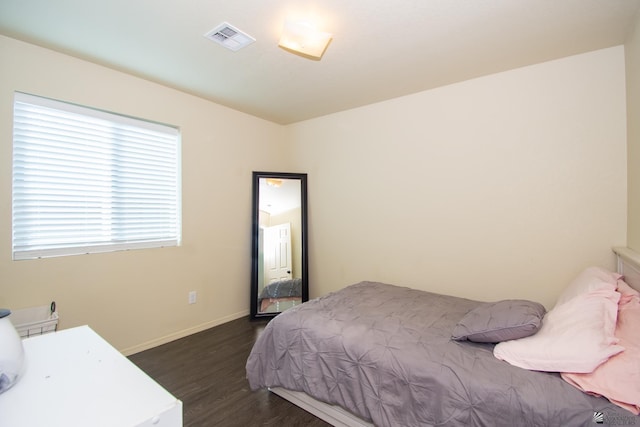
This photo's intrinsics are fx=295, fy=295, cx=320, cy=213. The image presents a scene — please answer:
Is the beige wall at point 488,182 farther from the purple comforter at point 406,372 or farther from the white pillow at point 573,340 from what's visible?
the white pillow at point 573,340

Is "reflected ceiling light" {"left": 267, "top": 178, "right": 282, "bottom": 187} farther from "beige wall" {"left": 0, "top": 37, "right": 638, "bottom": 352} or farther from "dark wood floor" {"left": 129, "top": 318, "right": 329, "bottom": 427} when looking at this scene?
"dark wood floor" {"left": 129, "top": 318, "right": 329, "bottom": 427}

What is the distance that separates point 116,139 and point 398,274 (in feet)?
9.83

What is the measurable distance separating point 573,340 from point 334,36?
217 cm

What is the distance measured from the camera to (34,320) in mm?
2135

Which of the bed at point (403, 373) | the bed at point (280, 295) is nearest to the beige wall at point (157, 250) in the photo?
the bed at point (280, 295)

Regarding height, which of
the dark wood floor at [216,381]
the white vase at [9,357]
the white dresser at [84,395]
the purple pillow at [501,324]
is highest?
the white vase at [9,357]

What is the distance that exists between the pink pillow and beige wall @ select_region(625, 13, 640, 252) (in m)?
0.97

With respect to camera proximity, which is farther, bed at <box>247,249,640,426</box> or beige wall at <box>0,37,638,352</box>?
beige wall at <box>0,37,638,352</box>

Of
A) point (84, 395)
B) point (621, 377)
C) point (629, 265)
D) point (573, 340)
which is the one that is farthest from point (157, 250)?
point (629, 265)

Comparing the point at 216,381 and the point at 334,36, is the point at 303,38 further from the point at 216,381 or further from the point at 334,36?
the point at 216,381

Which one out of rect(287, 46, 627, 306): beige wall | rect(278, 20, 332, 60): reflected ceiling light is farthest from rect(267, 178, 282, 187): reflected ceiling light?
rect(278, 20, 332, 60): reflected ceiling light

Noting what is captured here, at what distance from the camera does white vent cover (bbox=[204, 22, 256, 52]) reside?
192 centimetres

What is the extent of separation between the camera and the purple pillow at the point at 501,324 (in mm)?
1517

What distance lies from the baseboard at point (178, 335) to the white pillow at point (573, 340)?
2803mm
